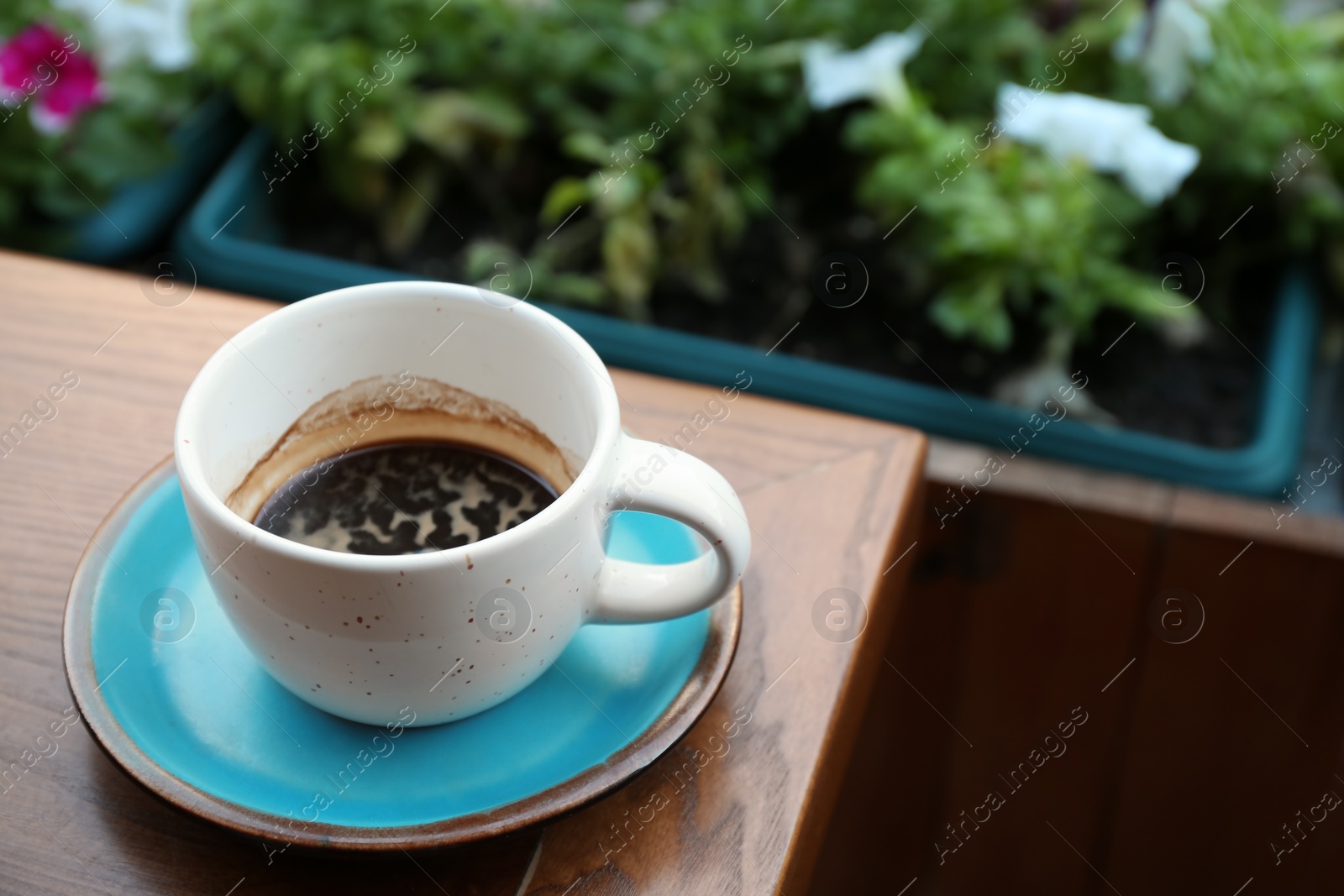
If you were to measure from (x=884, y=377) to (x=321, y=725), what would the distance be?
24.5 inches

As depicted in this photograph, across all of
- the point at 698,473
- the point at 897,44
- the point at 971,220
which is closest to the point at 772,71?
the point at 897,44

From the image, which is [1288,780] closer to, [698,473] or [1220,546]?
[1220,546]

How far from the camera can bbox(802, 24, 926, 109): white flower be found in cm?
98

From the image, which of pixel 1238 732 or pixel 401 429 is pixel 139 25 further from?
pixel 1238 732

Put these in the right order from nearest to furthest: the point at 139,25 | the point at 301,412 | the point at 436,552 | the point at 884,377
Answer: the point at 436,552
the point at 301,412
the point at 884,377
the point at 139,25

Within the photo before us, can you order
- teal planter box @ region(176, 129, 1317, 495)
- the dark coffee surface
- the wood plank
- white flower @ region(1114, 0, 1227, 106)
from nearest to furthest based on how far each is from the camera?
the dark coffee surface, the wood plank, teal planter box @ region(176, 129, 1317, 495), white flower @ region(1114, 0, 1227, 106)

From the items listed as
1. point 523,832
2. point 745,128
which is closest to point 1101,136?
point 745,128

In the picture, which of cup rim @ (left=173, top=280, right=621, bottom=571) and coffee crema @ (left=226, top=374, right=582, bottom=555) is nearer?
cup rim @ (left=173, top=280, right=621, bottom=571)

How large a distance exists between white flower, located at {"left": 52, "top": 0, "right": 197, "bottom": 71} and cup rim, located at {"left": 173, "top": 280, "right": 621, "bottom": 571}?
732 mm

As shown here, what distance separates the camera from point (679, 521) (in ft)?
1.48

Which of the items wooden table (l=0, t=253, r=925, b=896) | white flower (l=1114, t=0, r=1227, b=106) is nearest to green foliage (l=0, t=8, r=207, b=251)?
wooden table (l=0, t=253, r=925, b=896)

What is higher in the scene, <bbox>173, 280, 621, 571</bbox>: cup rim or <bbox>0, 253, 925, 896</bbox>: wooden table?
<bbox>173, 280, 621, 571</bbox>: cup rim

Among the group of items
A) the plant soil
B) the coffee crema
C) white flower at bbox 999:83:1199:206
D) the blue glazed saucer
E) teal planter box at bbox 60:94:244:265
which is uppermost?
the coffee crema

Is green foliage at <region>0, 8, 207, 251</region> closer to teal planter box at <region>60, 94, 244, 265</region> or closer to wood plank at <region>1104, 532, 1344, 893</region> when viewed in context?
teal planter box at <region>60, 94, 244, 265</region>
